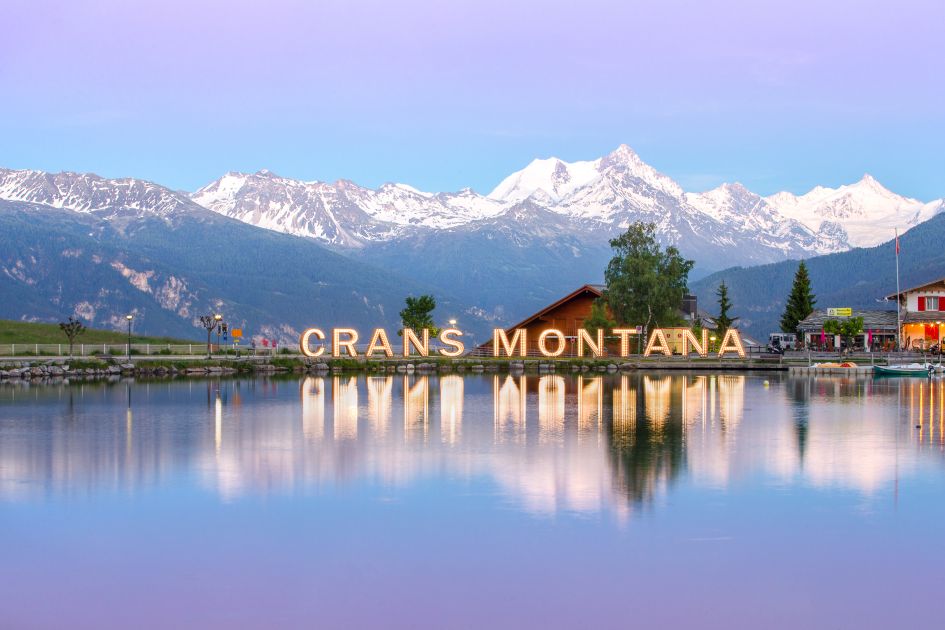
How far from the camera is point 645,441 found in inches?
1598

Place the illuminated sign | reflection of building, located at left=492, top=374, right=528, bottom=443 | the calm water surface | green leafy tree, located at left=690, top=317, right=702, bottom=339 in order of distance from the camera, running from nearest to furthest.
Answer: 1. the calm water surface
2. reflection of building, located at left=492, top=374, right=528, bottom=443
3. the illuminated sign
4. green leafy tree, located at left=690, top=317, right=702, bottom=339

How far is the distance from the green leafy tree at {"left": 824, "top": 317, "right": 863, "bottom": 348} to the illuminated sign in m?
16.7

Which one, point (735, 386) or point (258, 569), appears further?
point (735, 386)

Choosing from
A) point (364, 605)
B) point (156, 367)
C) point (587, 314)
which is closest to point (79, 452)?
point (364, 605)

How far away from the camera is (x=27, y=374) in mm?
87875

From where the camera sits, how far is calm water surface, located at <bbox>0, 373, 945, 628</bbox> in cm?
1895

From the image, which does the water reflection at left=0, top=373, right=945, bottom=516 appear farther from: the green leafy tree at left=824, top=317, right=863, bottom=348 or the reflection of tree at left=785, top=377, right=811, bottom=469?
the green leafy tree at left=824, top=317, right=863, bottom=348

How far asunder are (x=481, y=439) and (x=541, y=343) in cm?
7390

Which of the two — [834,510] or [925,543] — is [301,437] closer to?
[834,510]

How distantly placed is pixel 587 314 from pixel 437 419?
75.6 m

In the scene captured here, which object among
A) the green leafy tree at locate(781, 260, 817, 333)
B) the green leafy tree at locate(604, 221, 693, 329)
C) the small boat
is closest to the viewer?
the small boat

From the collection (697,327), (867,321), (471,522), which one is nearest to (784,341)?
(867,321)

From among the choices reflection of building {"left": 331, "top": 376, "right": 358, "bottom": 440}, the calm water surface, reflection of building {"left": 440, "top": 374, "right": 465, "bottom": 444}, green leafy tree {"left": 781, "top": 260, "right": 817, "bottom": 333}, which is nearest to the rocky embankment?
reflection of building {"left": 331, "top": 376, "right": 358, "bottom": 440}

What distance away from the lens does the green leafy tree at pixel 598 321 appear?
11450cm
